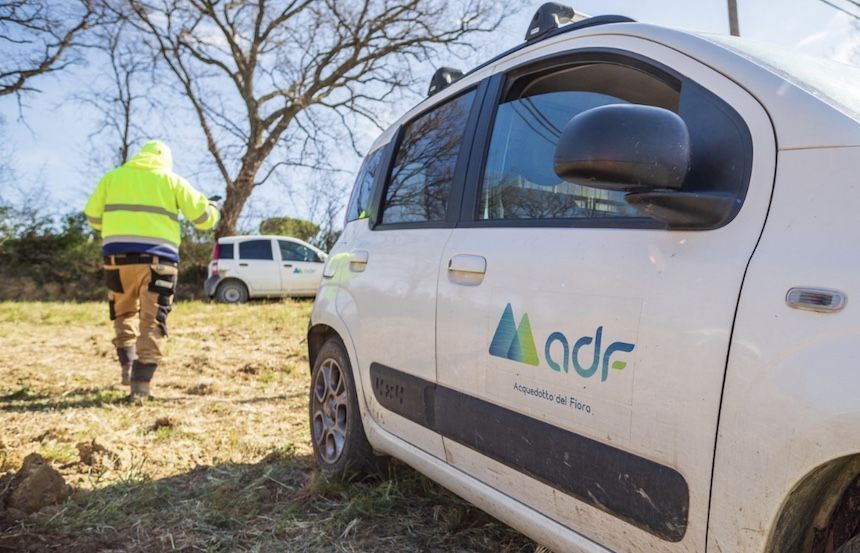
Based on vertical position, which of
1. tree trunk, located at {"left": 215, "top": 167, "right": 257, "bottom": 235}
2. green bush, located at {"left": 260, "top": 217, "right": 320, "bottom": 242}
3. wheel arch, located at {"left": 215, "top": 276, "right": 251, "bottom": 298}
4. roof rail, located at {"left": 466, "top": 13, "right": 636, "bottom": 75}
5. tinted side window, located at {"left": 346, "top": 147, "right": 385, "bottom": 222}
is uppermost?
tree trunk, located at {"left": 215, "top": 167, "right": 257, "bottom": 235}

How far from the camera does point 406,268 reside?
106 inches

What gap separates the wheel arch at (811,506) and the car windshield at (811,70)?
0.75m

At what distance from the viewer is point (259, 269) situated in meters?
15.7

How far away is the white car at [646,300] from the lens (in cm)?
133

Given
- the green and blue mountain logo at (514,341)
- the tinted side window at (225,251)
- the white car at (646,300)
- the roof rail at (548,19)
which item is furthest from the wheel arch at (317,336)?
the tinted side window at (225,251)

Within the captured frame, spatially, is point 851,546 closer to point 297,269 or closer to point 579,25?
point 579,25

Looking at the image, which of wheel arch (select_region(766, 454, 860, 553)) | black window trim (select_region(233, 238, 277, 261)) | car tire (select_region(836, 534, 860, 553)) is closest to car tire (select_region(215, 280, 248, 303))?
black window trim (select_region(233, 238, 277, 261))

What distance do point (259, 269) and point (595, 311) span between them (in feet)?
48.2

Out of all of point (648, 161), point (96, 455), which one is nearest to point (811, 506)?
point (648, 161)

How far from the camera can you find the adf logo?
1.67 m

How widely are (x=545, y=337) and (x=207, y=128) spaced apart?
22.2 m

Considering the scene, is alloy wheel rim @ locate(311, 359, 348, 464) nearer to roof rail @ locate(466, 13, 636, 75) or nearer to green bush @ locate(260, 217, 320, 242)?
roof rail @ locate(466, 13, 636, 75)

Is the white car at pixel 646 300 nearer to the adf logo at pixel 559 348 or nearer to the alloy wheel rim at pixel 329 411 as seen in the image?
the adf logo at pixel 559 348

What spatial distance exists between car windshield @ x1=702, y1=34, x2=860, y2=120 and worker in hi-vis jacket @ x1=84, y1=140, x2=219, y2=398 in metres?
4.53
